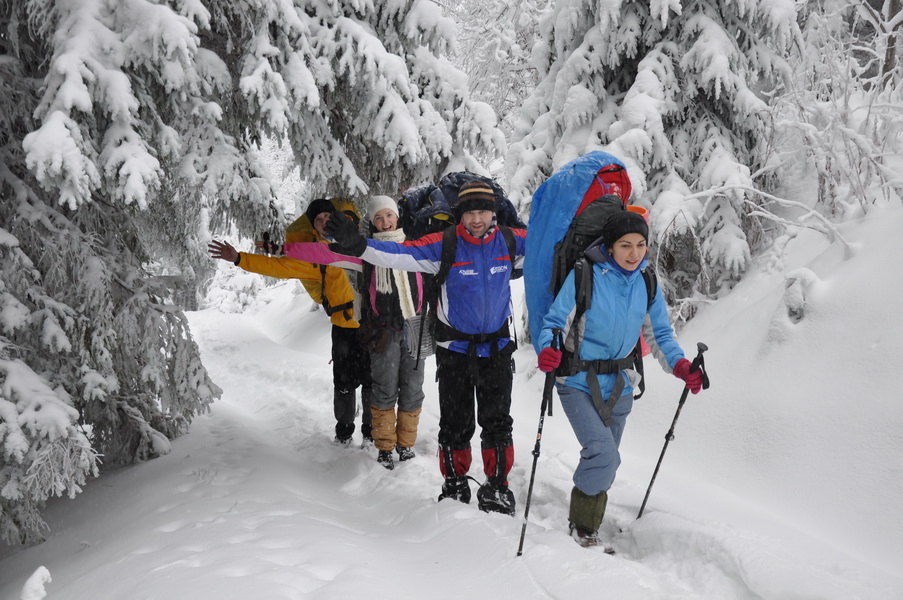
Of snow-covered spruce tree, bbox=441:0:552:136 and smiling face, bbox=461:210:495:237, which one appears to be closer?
smiling face, bbox=461:210:495:237

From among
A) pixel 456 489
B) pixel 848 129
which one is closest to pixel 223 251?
pixel 456 489

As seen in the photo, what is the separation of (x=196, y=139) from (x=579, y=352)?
10.7 feet

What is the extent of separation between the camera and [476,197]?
162 inches

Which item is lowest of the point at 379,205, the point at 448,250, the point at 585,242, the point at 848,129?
the point at 448,250

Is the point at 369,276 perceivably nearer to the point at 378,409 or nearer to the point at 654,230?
the point at 378,409

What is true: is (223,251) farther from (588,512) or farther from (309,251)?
(588,512)

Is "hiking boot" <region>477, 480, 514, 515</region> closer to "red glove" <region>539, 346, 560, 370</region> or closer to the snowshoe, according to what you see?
the snowshoe

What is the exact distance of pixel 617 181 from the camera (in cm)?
392

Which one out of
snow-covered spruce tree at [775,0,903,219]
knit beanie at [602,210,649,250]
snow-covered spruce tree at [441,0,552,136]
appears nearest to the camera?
knit beanie at [602,210,649,250]

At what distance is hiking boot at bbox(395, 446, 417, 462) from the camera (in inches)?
227

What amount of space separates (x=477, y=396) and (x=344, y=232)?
167 centimetres

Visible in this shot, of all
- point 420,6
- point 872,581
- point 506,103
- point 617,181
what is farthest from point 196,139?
point 506,103

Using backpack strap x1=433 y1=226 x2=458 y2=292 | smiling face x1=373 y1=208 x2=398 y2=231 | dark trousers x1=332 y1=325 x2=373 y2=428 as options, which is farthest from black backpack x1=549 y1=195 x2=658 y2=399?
dark trousers x1=332 y1=325 x2=373 y2=428

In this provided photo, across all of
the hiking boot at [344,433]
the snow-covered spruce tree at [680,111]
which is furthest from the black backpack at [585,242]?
the hiking boot at [344,433]
